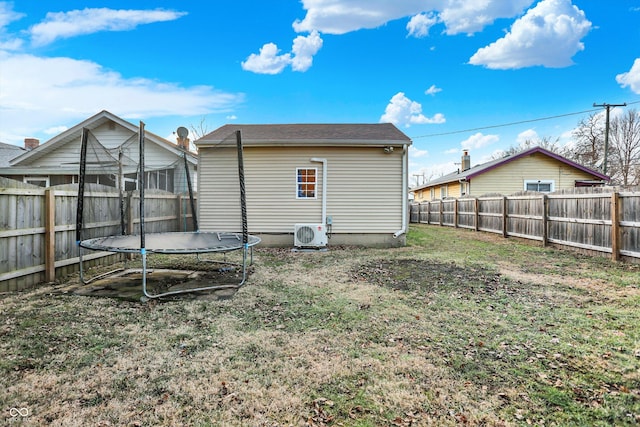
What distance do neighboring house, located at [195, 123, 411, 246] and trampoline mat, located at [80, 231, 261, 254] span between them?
2760mm

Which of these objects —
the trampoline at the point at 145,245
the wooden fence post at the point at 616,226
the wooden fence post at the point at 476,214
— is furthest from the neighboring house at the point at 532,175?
the trampoline at the point at 145,245

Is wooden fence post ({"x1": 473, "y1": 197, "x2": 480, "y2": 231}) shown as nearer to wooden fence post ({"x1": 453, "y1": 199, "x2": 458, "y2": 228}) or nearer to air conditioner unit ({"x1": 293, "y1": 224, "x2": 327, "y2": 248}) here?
wooden fence post ({"x1": 453, "y1": 199, "x2": 458, "y2": 228})

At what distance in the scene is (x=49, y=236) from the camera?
5.21 meters

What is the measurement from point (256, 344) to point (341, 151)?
7.43 metres

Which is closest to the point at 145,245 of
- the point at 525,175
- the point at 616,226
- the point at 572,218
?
the point at 616,226

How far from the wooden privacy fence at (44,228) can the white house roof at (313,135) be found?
2987mm

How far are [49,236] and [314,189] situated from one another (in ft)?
20.5

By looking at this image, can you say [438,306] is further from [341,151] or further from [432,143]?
[432,143]

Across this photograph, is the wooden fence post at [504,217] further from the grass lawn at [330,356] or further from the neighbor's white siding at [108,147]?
the neighbor's white siding at [108,147]

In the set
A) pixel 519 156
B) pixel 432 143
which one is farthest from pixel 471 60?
pixel 432 143

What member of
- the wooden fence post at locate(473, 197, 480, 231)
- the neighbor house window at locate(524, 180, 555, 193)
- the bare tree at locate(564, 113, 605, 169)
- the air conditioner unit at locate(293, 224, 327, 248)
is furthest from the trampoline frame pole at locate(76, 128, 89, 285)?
the bare tree at locate(564, 113, 605, 169)

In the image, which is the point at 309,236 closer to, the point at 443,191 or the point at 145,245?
the point at 145,245

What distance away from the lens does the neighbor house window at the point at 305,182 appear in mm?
9859

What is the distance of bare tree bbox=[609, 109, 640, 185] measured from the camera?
88.5ft
